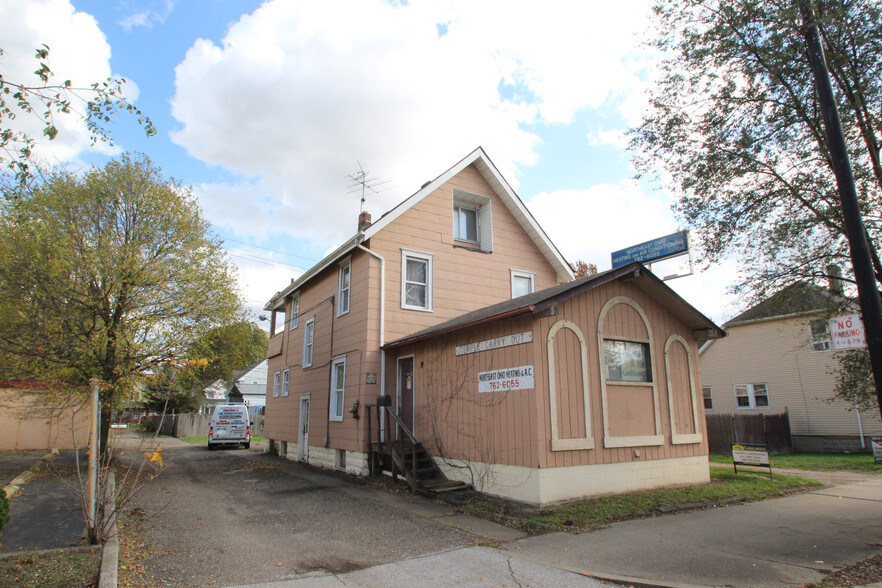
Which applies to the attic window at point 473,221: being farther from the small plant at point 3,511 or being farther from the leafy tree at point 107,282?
the small plant at point 3,511

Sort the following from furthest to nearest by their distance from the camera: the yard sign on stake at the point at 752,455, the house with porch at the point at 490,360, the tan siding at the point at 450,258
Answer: the tan siding at the point at 450,258
the yard sign on stake at the point at 752,455
the house with porch at the point at 490,360

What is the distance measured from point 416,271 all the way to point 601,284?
20.6ft

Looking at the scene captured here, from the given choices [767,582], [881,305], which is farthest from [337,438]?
[881,305]

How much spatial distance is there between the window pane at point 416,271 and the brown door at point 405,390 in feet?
8.00

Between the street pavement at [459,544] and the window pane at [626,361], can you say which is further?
the window pane at [626,361]

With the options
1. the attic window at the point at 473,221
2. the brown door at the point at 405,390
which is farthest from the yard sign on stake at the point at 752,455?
the attic window at the point at 473,221

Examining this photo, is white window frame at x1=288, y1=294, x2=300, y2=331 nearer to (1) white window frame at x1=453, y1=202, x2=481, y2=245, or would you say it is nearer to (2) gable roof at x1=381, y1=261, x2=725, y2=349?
(1) white window frame at x1=453, y1=202, x2=481, y2=245

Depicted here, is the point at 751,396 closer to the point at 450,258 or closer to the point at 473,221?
the point at 473,221

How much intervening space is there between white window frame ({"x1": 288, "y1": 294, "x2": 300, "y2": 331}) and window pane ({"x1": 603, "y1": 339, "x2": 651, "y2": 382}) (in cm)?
1324

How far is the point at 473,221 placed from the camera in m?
17.1

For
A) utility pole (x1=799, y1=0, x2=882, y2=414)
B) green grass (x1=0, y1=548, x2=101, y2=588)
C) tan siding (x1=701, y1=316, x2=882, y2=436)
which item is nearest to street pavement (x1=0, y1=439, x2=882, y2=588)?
green grass (x1=0, y1=548, x2=101, y2=588)

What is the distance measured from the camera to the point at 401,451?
11.6 metres

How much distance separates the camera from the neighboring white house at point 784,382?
2142cm

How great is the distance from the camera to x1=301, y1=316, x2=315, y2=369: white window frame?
1855cm
